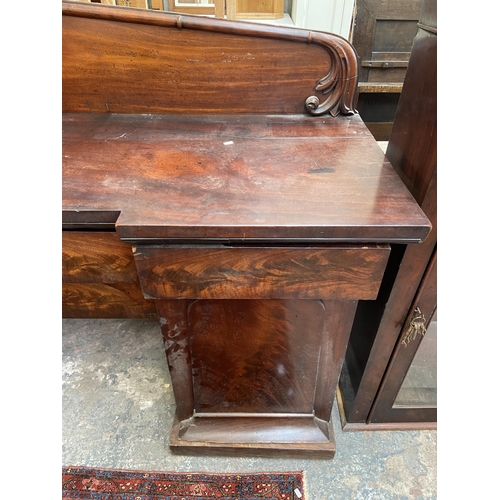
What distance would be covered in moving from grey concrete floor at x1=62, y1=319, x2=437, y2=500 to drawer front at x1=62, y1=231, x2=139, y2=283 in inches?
23.4

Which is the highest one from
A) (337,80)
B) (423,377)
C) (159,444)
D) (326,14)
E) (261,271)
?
(326,14)

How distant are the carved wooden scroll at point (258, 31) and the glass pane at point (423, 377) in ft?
2.04

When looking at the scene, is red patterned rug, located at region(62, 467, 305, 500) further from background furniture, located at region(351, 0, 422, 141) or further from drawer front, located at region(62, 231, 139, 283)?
background furniture, located at region(351, 0, 422, 141)

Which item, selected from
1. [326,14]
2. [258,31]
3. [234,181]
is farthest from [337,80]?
[326,14]

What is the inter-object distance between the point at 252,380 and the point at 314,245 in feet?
1.51

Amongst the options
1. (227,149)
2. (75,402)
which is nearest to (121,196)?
(227,149)

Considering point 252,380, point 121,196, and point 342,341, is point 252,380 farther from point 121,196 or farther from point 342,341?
point 121,196

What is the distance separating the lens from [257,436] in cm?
98

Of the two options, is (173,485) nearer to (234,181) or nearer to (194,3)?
(234,181)

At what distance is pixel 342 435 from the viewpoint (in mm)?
1058

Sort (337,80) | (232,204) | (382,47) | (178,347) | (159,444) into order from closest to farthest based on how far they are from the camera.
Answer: (232,204) → (178,347) → (337,80) → (159,444) → (382,47)

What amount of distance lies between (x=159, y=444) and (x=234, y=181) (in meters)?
0.81

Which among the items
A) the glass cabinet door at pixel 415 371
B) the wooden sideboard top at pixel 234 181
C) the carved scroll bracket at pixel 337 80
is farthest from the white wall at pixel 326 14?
the glass cabinet door at pixel 415 371

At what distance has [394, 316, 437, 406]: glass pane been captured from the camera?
2.82ft
